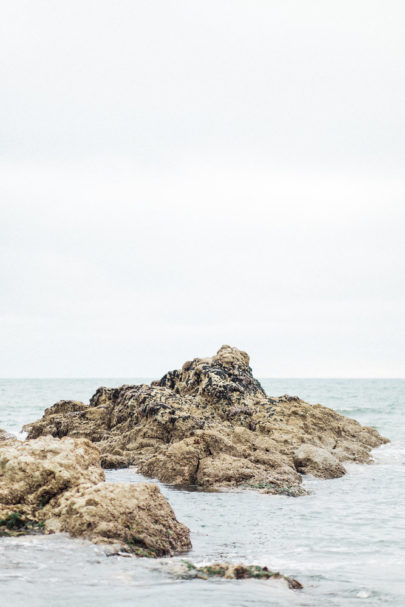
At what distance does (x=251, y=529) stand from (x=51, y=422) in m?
12.7

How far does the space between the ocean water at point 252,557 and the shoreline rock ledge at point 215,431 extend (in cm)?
94

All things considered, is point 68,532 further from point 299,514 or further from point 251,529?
point 299,514

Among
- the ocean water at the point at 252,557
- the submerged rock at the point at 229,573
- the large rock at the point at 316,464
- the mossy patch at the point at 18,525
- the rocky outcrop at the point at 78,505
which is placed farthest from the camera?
the large rock at the point at 316,464

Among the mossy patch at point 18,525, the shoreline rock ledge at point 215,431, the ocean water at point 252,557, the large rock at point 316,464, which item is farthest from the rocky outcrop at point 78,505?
the large rock at point 316,464

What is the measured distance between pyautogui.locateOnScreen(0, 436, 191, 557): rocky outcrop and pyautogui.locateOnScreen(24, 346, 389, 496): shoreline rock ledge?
5091 mm

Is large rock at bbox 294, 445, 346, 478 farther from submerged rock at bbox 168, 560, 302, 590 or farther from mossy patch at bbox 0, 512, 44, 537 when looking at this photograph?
submerged rock at bbox 168, 560, 302, 590

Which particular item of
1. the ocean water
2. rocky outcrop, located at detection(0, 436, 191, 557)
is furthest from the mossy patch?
the ocean water

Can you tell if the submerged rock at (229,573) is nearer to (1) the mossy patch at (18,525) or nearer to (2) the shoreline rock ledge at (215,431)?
(1) the mossy patch at (18,525)

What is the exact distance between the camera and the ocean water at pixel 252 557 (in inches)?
255

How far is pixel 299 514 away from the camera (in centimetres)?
1189

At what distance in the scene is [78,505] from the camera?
8.70m

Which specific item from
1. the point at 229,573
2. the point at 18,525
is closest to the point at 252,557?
the point at 229,573

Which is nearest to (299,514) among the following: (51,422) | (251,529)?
(251,529)

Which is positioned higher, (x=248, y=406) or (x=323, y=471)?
(x=248, y=406)
